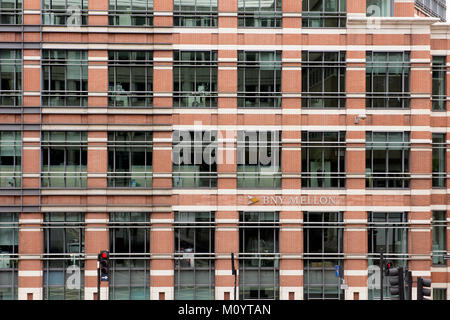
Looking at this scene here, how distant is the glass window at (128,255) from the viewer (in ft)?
99.8

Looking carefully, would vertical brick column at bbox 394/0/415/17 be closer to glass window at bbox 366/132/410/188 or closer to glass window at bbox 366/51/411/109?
glass window at bbox 366/51/411/109

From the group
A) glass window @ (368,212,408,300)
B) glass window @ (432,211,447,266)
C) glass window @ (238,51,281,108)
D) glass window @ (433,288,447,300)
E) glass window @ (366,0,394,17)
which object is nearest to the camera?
glass window @ (368,212,408,300)

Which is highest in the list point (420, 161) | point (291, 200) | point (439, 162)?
point (420, 161)

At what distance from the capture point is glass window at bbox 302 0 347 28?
30.9m

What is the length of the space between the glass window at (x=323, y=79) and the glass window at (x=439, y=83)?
603cm

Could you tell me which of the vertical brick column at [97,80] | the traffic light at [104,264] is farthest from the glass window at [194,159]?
the traffic light at [104,264]

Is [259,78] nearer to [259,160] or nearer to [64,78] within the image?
[259,160]

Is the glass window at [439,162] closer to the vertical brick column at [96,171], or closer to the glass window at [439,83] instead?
the glass window at [439,83]

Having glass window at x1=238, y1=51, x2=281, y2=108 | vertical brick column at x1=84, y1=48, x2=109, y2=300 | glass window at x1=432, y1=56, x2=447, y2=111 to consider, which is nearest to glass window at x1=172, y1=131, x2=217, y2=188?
glass window at x1=238, y1=51, x2=281, y2=108

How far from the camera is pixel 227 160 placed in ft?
100

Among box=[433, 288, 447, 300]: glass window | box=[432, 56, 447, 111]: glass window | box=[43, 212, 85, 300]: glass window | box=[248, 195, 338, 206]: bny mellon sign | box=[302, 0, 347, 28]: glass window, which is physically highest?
box=[302, 0, 347, 28]: glass window

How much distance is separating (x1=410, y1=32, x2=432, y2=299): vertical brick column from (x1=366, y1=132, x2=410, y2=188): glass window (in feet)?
1.81

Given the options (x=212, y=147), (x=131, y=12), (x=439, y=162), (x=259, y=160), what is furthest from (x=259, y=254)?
(x=131, y=12)

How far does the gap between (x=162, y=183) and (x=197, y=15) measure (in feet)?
32.1
